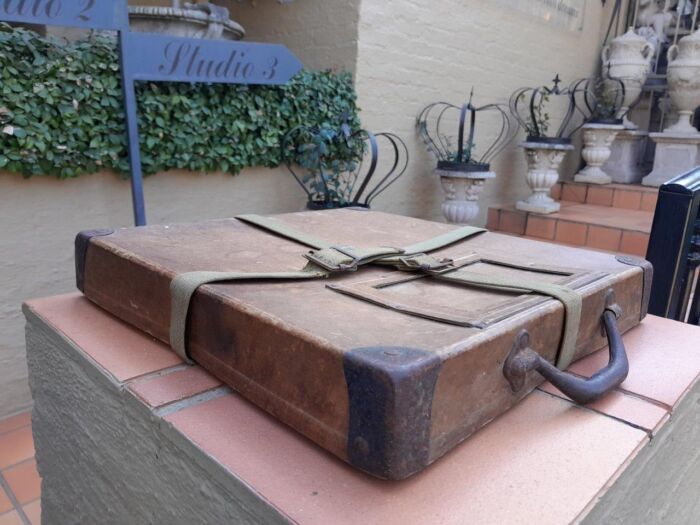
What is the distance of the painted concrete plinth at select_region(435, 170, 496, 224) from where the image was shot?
3.11m

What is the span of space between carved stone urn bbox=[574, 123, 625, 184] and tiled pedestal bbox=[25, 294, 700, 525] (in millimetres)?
3548

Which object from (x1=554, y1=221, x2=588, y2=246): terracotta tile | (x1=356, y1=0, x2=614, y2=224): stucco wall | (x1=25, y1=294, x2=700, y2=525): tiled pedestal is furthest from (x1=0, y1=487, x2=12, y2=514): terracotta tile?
(x1=554, y1=221, x2=588, y2=246): terracotta tile

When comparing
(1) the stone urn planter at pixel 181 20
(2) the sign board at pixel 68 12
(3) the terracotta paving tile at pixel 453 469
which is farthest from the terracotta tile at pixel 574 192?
(3) the terracotta paving tile at pixel 453 469

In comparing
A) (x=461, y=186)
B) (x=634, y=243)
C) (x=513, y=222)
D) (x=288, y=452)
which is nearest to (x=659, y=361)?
(x=288, y=452)

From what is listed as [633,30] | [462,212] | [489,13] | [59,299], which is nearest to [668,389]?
[59,299]

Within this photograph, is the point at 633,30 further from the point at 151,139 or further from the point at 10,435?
the point at 10,435

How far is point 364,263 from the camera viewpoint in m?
0.85

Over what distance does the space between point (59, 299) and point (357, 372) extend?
0.71 meters

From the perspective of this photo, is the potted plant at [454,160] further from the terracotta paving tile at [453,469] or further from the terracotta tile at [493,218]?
the terracotta paving tile at [453,469]

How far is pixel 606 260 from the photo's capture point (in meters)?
0.97

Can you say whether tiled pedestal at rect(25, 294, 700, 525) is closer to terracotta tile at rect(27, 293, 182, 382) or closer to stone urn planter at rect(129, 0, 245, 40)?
terracotta tile at rect(27, 293, 182, 382)

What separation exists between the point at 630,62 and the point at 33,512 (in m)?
4.64

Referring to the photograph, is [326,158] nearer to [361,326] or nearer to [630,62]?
[361,326]

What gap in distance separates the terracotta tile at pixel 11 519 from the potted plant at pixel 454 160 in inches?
97.5
